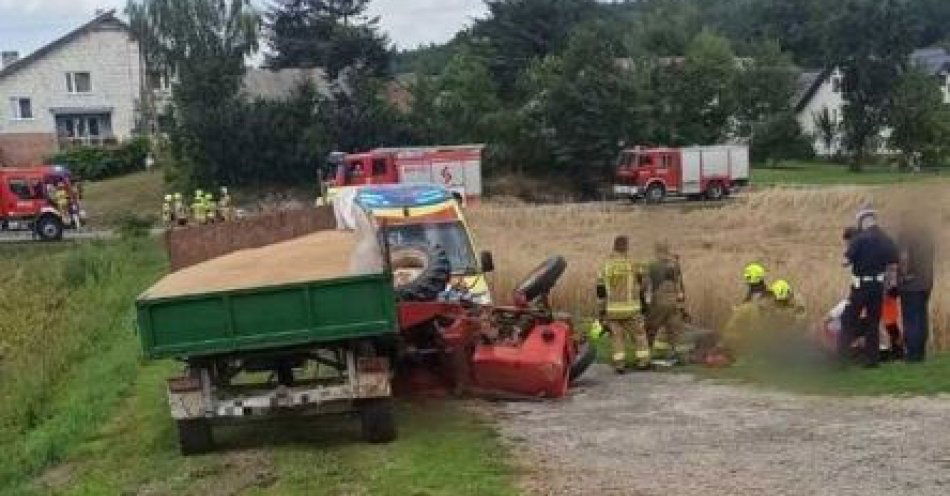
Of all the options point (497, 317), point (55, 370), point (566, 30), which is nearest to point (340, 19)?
point (566, 30)

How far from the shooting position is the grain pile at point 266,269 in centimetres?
1059

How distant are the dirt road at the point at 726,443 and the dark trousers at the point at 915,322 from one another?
6.21ft

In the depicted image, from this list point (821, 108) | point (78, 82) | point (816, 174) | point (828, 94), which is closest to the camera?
point (816, 174)

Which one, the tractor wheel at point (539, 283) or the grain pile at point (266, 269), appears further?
the tractor wheel at point (539, 283)

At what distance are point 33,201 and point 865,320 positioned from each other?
121 feet

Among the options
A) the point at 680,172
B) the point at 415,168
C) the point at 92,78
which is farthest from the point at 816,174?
the point at 92,78

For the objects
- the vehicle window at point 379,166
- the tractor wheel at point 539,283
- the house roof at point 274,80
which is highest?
the house roof at point 274,80

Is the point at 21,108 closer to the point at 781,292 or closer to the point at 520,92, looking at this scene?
the point at 520,92

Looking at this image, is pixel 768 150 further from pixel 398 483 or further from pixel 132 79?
pixel 398 483

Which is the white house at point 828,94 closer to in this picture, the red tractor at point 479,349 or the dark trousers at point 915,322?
the dark trousers at point 915,322

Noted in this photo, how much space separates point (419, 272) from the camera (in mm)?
13000

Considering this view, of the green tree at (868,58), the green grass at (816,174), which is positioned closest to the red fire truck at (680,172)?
the green grass at (816,174)

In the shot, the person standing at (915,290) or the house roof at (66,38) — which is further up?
the house roof at (66,38)

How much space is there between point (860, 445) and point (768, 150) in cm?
6693
